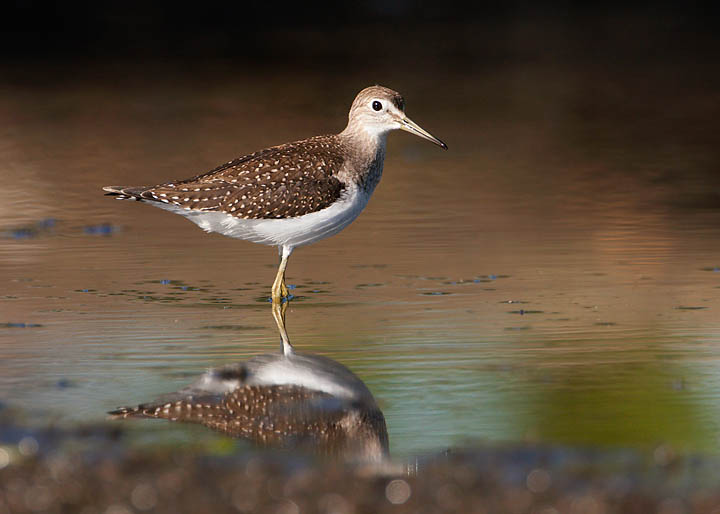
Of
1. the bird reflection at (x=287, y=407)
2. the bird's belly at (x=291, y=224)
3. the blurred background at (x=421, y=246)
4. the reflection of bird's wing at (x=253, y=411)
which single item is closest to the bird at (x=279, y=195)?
the bird's belly at (x=291, y=224)

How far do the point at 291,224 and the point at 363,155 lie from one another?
2.79ft

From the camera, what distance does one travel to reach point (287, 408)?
22.3ft

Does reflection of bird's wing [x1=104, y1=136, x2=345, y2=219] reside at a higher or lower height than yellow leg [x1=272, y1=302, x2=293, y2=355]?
higher

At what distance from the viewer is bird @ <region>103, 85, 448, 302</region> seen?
9820mm

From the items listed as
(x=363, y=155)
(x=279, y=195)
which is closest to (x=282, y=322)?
(x=279, y=195)

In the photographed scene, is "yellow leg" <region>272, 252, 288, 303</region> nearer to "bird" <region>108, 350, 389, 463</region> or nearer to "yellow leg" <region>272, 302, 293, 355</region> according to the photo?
"yellow leg" <region>272, 302, 293, 355</region>

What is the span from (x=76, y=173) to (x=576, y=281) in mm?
7767

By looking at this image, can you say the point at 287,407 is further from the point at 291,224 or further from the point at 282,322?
the point at 291,224

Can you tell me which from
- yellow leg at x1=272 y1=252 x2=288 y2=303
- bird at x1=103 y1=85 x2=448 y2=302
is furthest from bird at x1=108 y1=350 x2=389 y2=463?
bird at x1=103 y1=85 x2=448 y2=302

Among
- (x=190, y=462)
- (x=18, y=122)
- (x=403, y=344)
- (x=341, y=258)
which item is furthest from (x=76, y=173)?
(x=190, y=462)

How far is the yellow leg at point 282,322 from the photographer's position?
8156mm

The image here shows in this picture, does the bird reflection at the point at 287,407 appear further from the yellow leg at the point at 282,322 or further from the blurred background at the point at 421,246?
the yellow leg at the point at 282,322

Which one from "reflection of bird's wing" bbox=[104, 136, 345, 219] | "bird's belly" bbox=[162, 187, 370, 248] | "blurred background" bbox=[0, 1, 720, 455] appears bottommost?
"blurred background" bbox=[0, 1, 720, 455]

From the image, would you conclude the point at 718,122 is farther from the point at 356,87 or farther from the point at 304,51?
the point at 304,51
